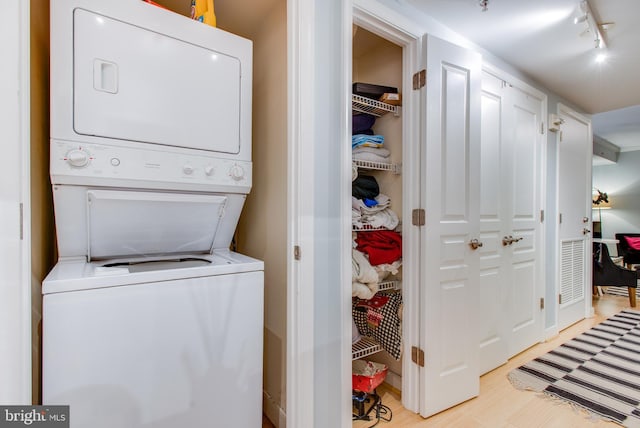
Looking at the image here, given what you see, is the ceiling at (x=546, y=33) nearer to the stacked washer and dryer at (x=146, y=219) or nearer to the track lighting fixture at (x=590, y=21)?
the track lighting fixture at (x=590, y=21)

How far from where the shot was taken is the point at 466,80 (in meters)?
1.90

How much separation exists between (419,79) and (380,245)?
0.98 metres

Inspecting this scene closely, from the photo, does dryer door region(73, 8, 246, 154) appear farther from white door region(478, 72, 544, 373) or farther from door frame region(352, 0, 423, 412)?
white door region(478, 72, 544, 373)

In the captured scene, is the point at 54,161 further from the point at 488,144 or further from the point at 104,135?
the point at 488,144

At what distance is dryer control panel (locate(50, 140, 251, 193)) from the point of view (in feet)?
3.36

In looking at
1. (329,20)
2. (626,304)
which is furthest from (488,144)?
(626,304)

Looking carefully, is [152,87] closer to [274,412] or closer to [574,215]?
[274,412]

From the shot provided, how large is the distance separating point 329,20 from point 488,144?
150cm

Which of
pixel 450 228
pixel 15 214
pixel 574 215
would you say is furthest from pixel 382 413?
pixel 574 215

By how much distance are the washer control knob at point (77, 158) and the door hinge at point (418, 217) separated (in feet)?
5.07

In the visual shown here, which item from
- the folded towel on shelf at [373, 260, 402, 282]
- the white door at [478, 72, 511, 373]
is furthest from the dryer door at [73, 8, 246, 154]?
the white door at [478, 72, 511, 373]

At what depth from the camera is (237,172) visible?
1357 millimetres

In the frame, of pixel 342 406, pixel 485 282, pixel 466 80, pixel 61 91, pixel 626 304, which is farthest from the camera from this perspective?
pixel 626 304

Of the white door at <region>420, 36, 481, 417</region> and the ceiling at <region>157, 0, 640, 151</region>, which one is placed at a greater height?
the ceiling at <region>157, 0, 640, 151</region>
